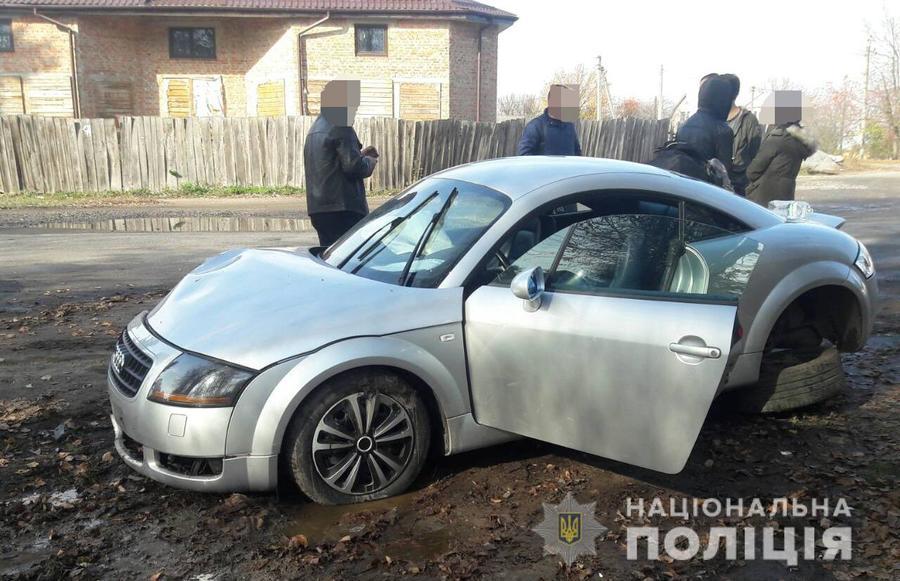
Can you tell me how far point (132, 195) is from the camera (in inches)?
808

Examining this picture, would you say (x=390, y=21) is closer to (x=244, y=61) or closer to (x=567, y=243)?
(x=244, y=61)

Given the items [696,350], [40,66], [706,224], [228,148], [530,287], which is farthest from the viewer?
[40,66]

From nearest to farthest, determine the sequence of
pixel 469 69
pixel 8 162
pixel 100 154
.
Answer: pixel 8 162, pixel 100 154, pixel 469 69

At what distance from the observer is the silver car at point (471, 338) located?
337cm

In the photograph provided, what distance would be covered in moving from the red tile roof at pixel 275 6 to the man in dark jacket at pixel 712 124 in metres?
23.5

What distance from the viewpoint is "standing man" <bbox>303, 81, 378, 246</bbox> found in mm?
6410

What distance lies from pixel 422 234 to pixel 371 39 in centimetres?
2712

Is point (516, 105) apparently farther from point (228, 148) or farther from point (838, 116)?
point (228, 148)

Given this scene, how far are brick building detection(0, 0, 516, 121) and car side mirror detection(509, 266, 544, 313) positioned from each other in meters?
27.0

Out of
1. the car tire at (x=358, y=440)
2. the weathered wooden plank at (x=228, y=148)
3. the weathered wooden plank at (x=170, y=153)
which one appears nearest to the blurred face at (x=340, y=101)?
the car tire at (x=358, y=440)

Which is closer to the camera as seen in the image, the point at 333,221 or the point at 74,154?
the point at 333,221

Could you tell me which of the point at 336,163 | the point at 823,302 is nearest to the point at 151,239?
the point at 336,163

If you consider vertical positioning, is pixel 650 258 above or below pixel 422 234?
below

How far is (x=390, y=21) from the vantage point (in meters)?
29.2
